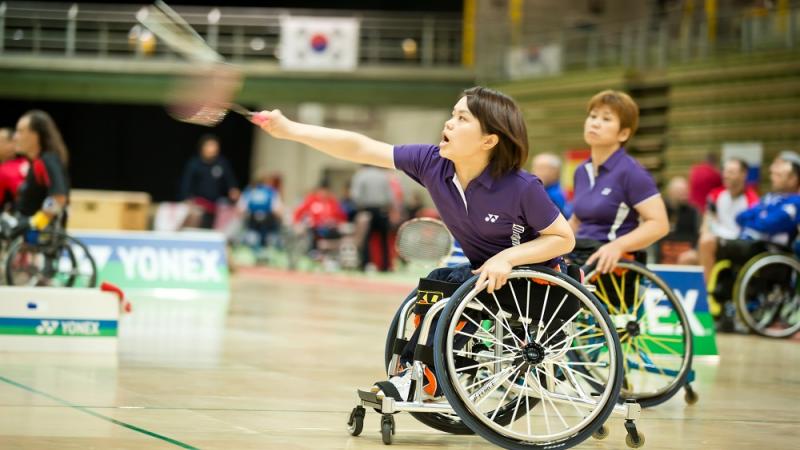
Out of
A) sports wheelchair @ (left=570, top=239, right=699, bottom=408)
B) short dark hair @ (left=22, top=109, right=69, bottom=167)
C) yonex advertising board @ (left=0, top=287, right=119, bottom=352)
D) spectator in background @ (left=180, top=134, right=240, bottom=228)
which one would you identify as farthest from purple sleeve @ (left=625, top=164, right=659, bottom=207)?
spectator in background @ (left=180, top=134, right=240, bottom=228)

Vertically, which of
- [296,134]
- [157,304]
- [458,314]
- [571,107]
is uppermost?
[571,107]

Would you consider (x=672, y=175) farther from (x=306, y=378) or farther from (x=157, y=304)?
(x=306, y=378)

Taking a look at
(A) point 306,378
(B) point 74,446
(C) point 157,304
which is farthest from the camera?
(C) point 157,304

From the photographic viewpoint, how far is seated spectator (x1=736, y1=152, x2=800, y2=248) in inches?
368

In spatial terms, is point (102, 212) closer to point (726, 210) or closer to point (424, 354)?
point (726, 210)

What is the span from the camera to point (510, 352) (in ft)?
13.5

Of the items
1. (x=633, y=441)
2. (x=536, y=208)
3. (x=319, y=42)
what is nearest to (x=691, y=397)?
(x=633, y=441)

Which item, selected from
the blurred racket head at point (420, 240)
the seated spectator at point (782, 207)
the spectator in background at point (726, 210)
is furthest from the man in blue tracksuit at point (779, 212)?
the blurred racket head at point (420, 240)

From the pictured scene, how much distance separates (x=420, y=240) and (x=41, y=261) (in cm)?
474

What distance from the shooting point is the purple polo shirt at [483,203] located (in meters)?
4.04

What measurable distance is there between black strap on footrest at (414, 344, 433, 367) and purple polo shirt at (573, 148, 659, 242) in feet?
6.12

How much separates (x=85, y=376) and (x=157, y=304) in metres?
4.69

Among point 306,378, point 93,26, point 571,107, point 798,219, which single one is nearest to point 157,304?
A: point 306,378

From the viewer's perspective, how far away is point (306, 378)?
5953 millimetres
